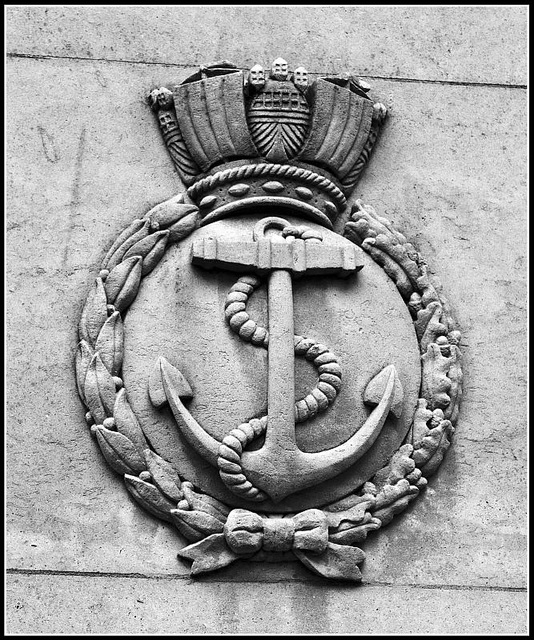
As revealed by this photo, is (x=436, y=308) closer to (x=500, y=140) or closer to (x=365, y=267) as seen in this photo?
(x=365, y=267)

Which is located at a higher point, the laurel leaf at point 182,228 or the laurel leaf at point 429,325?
the laurel leaf at point 182,228

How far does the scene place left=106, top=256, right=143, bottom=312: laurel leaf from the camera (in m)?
6.63

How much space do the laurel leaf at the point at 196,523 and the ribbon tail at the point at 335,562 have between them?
363mm

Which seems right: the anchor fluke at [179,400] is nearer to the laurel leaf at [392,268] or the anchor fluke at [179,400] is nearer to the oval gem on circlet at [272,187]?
the oval gem on circlet at [272,187]

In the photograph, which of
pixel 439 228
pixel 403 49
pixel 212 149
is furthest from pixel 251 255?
pixel 403 49

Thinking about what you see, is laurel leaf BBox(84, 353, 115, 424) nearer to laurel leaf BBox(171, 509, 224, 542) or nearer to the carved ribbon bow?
laurel leaf BBox(171, 509, 224, 542)

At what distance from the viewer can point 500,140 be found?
7309 mm

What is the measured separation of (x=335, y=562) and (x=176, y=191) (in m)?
1.87

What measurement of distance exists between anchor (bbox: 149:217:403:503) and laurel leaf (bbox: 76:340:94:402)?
30 cm

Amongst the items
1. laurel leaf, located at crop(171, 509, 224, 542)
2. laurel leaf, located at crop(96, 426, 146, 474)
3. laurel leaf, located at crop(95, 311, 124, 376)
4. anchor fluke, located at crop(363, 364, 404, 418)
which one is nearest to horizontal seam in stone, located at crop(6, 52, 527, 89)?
laurel leaf, located at crop(95, 311, 124, 376)

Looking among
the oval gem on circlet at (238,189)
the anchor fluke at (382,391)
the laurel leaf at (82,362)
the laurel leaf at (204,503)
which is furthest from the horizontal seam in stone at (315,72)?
the laurel leaf at (204,503)

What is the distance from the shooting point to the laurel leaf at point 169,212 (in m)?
6.78

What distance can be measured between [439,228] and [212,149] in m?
1.17

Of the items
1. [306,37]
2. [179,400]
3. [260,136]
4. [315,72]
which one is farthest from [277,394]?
[306,37]
